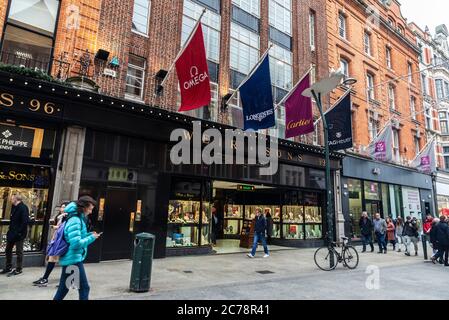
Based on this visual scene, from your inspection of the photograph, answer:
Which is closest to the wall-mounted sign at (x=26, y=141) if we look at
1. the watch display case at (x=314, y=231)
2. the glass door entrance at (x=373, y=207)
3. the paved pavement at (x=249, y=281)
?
the paved pavement at (x=249, y=281)

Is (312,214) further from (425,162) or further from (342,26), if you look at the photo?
(342,26)

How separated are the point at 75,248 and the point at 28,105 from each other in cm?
614

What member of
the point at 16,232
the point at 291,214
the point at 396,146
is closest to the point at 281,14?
the point at 291,214

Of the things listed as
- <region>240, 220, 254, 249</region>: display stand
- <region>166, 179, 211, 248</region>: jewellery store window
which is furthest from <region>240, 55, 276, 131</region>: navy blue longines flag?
<region>240, 220, 254, 249</region>: display stand

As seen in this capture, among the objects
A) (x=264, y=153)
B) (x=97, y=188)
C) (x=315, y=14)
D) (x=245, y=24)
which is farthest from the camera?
(x=315, y=14)

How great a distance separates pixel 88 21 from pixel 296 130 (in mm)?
8443

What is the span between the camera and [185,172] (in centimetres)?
1210

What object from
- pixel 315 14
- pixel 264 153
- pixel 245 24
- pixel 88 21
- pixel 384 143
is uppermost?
pixel 315 14

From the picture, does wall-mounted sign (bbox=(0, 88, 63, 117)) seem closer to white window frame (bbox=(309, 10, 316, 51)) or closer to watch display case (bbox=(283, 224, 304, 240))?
watch display case (bbox=(283, 224, 304, 240))

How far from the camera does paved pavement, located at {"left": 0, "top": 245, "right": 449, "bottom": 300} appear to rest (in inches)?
254

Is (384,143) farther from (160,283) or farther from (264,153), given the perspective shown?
(160,283)

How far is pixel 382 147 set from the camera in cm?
1838

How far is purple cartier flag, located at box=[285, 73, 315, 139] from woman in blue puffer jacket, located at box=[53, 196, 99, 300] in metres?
9.21
